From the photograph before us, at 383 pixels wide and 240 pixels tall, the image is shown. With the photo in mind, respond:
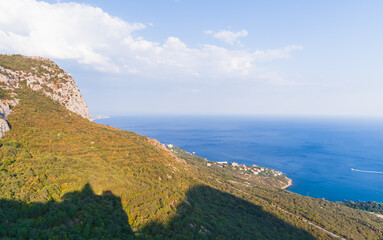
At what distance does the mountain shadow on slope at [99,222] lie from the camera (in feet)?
51.9

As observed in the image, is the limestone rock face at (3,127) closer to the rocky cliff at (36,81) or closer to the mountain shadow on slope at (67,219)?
the rocky cliff at (36,81)

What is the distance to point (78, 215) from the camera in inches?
760

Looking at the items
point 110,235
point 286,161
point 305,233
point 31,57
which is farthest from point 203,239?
point 286,161

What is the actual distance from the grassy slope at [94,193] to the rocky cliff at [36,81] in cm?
279

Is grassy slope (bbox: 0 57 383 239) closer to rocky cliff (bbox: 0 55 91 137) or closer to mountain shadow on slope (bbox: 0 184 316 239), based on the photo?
mountain shadow on slope (bbox: 0 184 316 239)

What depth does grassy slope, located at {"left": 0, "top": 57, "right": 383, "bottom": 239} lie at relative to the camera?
1819cm

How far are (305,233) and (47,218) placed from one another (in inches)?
2490

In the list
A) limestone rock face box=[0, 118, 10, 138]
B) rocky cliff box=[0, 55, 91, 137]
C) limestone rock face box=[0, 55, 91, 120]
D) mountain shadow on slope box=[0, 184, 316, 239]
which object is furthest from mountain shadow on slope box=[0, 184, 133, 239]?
limestone rock face box=[0, 55, 91, 120]

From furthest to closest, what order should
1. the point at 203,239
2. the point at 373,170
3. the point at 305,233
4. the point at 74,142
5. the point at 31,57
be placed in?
the point at 373,170 < the point at 31,57 < the point at 305,233 < the point at 74,142 < the point at 203,239

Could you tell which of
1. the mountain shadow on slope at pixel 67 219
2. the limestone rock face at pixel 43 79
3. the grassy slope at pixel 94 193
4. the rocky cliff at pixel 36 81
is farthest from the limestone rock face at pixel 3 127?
the mountain shadow on slope at pixel 67 219

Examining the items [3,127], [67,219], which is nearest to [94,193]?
[67,219]

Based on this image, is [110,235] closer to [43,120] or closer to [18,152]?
[18,152]

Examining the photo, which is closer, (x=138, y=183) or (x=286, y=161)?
(x=138, y=183)

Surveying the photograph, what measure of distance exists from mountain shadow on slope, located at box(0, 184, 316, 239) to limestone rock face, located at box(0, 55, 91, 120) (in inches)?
1476
